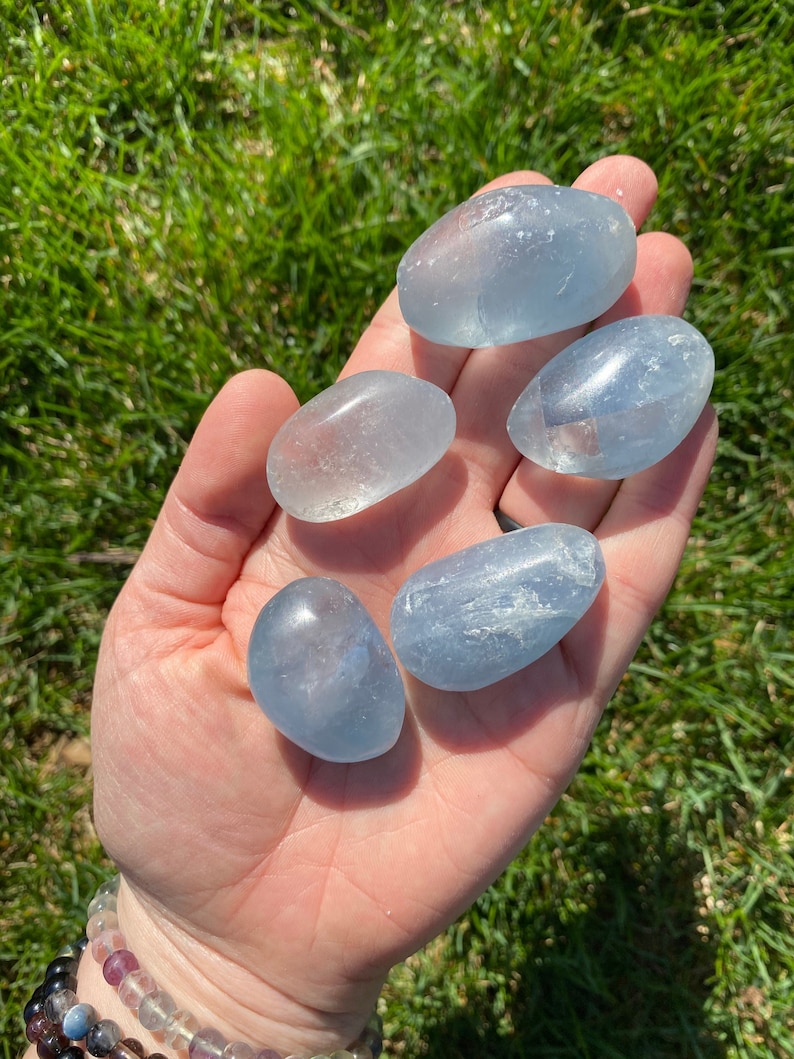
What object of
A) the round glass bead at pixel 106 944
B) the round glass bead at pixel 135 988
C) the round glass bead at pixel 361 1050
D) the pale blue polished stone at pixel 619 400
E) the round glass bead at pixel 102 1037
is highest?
the pale blue polished stone at pixel 619 400

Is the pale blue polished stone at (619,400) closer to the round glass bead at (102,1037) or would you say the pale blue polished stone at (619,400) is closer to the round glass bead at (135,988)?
the round glass bead at (135,988)

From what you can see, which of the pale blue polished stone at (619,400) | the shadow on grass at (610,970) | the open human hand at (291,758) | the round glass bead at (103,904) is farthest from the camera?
the shadow on grass at (610,970)

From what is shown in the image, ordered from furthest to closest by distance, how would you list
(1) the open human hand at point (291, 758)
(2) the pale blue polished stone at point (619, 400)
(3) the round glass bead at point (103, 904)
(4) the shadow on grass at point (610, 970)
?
(4) the shadow on grass at point (610, 970)
(3) the round glass bead at point (103, 904)
(2) the pale blue polished stone at point (619, 400)
(1) the open human hand at point (291, 758)

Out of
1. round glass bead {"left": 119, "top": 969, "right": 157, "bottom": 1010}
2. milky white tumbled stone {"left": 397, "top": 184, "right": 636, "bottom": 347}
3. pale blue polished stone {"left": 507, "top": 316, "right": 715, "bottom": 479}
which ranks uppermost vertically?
milky white tumbled stone {"left": 397, "top": 184, "right": 636, "bottom": 347}

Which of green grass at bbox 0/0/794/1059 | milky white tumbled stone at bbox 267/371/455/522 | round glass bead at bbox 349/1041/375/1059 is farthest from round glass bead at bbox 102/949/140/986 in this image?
milky white tumbled stone at bbox 267/371/455/522

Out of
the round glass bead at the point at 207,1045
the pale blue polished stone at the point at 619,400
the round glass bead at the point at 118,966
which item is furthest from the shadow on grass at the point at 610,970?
the pale blue polished stone at the point at 619,400

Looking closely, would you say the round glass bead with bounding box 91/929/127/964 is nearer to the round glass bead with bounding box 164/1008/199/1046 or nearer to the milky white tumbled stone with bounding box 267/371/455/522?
the round glass bead with bounding box 164/1008/199/1046

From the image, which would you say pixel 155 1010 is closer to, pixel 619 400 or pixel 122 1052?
pixel 122 1052
